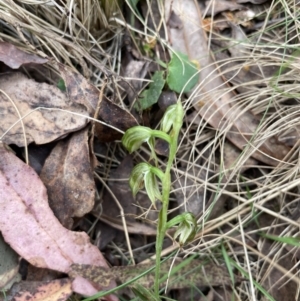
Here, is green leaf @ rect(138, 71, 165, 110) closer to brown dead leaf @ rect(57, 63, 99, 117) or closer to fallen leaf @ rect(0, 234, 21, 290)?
brown dead leaf @ rect(57, 63, 99, 117)

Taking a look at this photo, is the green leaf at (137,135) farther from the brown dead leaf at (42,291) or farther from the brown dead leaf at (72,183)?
the brown dead leaf at (42,291)

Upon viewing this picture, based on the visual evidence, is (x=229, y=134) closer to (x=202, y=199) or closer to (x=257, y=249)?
(x=202, y=199)

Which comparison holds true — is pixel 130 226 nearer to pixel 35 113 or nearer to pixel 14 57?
pixel 35 113

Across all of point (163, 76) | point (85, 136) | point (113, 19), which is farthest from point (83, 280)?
point (113, 19)

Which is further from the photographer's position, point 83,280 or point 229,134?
point 229,134

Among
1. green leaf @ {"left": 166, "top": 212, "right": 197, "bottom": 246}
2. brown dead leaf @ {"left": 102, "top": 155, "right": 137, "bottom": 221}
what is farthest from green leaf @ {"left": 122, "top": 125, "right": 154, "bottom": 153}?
brown dead leaf @ {"left": 102, "top": 155, "right": 137, "bottom": 221}

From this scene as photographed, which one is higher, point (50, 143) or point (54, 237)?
point (50, 143)

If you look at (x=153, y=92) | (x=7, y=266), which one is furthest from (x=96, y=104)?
(x=7, y=266)

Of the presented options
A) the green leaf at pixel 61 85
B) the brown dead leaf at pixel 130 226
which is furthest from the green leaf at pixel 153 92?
the brown dead leaf at pixel 130 226
